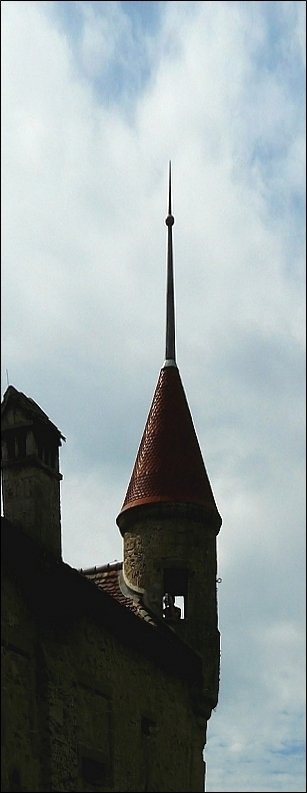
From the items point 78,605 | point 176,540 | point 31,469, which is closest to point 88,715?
point 78,605

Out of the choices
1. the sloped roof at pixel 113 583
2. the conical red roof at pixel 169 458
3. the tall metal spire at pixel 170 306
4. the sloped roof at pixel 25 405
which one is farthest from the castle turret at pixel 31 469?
the tall metal spire at pixel 170 306

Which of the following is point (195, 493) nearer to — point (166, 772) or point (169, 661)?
point (169, 661)

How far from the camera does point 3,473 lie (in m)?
17.1

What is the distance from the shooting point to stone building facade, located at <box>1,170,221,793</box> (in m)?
14.9

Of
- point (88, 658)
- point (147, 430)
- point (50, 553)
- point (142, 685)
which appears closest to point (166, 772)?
point (142, 685)

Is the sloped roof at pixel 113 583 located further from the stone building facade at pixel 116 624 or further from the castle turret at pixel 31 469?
the castle turret at pixel 31 469

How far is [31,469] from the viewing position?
55.8 ft

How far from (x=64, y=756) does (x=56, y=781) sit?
1.12 ft

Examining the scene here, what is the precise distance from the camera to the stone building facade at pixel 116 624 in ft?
48.9

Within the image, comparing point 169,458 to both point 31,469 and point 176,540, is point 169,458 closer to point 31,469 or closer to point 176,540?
point 176,540

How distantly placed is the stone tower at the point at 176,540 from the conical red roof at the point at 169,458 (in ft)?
0.05

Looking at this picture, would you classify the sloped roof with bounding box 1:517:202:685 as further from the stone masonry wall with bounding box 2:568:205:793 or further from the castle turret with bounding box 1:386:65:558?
the castle turret with bounding box 1:386:65:558

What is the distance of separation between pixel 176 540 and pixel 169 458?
169 cm

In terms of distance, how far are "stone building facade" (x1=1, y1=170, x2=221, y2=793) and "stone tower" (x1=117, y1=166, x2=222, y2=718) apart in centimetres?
2
